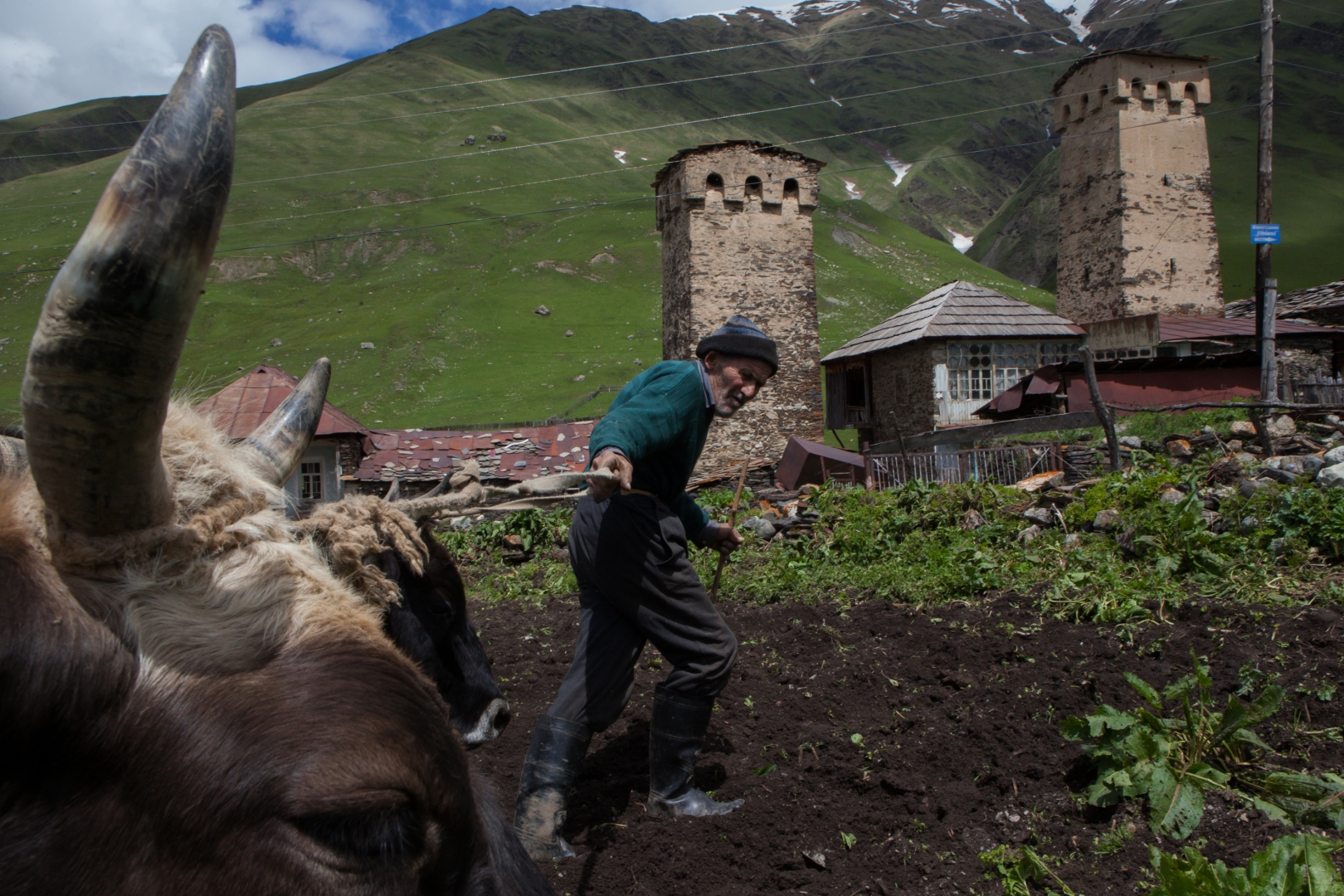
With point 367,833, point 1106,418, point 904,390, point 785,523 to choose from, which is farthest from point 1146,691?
point 904,390

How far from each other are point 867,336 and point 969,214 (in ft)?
365

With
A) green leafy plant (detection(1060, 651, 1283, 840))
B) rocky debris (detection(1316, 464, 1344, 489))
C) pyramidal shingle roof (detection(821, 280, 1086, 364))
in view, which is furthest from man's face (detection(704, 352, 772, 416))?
pyramidal shingle roof (detection(821, 280, 1086, 364))

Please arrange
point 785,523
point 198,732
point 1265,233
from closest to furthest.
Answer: point 198,732, point 785,523, point 1265,233

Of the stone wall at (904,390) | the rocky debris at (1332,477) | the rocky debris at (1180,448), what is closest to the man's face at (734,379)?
the rocky debris at (1332,477)

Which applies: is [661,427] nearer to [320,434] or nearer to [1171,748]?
[1171,748]

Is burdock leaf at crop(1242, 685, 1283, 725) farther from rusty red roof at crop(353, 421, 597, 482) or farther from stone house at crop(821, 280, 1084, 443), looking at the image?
stone house at crop(821, 280, 1084, 443)

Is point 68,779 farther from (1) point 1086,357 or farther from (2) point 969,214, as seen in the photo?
(2) point 969,214

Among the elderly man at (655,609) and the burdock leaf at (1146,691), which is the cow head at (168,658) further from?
the burdock leaf at (1146,691)

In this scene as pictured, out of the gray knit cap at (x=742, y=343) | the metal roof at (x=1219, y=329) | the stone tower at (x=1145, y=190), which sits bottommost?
the gray knit cap at (x=742, y=343)

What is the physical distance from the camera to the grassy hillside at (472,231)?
46.0m

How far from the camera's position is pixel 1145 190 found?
28188 millimetres

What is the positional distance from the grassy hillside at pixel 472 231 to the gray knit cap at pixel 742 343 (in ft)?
5.82

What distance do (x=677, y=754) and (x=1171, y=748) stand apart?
1.94 m

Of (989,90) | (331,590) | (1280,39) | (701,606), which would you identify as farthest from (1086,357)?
(989,90)
